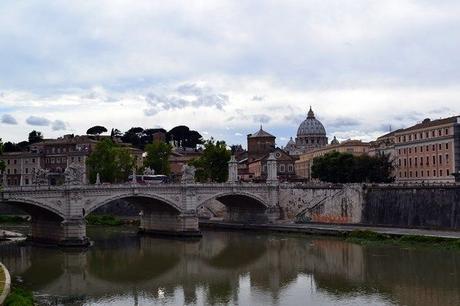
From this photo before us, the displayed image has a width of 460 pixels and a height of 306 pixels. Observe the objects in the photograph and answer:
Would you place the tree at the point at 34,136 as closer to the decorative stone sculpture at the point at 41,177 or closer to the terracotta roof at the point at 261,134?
the terracotta roof at the point at 261,134

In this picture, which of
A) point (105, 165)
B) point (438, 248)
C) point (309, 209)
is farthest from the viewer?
point (105, 165)

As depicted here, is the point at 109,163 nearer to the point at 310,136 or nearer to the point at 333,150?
the point at 333,150

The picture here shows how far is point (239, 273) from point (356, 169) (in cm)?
2894

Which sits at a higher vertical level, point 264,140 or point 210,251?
point 264,140

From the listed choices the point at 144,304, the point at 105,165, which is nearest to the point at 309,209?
the point at 105,165

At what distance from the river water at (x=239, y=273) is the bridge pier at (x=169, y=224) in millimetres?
2944

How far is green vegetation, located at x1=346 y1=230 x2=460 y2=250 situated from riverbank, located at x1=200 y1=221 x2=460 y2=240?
0.29 m

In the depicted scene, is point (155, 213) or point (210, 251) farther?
point (155, 213)

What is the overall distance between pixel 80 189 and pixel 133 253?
16.6 feet

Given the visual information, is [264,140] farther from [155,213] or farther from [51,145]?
[155,213]

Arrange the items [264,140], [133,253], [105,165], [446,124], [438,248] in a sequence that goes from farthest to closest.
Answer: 1. [264,140]
2. [105,165]
3. [446,124]
4. [133,253]
5. [438,248]

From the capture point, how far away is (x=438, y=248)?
1344 inches

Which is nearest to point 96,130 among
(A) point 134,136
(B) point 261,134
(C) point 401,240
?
(A) point 134,136

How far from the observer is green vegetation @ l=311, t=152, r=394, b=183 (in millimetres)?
57438
